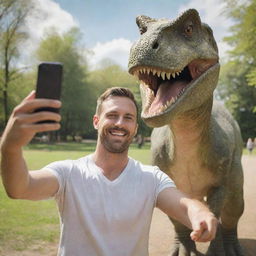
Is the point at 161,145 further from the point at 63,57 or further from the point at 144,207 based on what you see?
the point at 63,57

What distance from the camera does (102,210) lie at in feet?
6.57

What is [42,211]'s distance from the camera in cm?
636

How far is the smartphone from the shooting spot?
1372 millimetres

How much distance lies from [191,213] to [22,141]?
93cm

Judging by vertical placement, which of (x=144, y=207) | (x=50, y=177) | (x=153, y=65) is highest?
(x=153, y=65)

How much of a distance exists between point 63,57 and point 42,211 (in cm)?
3477

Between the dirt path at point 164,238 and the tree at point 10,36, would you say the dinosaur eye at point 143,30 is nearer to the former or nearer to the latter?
the dirt path at point 164,238

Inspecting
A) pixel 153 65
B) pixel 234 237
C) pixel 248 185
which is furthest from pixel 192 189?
pixel 248 185

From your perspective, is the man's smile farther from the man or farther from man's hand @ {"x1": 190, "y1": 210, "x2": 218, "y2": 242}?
man's hand @ {"x1": 190, "y1": 210, "x2": 218, "y2": 242}

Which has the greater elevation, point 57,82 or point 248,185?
point 57,82

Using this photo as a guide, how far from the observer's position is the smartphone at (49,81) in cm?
137

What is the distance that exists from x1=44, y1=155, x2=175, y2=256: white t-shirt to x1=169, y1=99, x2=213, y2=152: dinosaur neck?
1.20 meters

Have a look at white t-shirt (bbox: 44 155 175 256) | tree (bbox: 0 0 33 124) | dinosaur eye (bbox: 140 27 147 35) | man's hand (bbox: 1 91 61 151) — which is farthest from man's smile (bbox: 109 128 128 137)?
tree (bbox: 0 0 33 124)

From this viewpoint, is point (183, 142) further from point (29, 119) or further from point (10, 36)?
point (10, 36)
